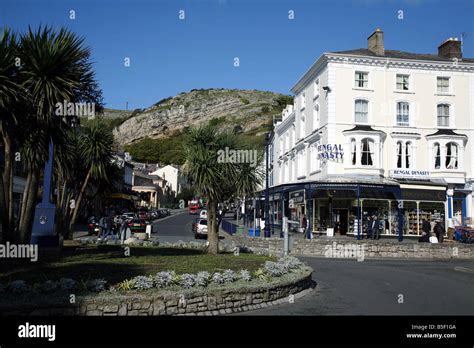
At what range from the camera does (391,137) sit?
3762cm

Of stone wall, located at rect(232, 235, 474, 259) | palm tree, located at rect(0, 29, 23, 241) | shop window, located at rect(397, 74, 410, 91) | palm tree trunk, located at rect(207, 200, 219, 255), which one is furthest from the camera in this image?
shop window, located at rect(397, 74, 410, 91)

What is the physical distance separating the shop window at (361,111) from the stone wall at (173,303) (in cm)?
2851

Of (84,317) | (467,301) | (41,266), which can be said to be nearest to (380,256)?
(467,301)

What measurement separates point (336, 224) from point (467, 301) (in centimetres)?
2525

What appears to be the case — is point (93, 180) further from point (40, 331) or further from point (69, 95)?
point (40, 331)

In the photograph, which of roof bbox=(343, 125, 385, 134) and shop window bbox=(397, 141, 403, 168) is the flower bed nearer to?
roof bbox=(343, 125, 385, 134)

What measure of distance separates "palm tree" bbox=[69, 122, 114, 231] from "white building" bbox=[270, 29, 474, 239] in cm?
1488

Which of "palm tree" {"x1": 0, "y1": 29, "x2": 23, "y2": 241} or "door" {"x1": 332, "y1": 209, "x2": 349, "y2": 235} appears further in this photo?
"door" {"x1": 332, "y1": 209, "x2": 349, "y2": 235}

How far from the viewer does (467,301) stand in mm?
11570

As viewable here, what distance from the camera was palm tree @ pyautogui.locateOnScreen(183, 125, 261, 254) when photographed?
17953mm

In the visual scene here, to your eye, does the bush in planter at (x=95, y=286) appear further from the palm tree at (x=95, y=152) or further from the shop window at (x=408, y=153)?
the shop window at (x=408, y=153)

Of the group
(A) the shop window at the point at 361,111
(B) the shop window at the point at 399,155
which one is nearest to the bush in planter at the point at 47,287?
(A) the shop window at the point at 361,111

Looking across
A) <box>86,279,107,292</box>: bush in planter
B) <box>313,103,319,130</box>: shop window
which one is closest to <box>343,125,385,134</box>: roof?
<box>313,103,319,130</box>: shop window

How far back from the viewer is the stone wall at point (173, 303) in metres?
8.20
